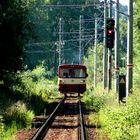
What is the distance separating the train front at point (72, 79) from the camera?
4319 centimetres

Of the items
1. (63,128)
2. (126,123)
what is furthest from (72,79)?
(126,123)

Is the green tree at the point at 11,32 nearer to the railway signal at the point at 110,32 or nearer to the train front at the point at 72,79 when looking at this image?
the railway signal at the point at 110,32

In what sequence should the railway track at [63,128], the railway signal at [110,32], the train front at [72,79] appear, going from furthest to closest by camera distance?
the train front at [72,79] → the railway signal at [110,32] → the railway track at [63,128]

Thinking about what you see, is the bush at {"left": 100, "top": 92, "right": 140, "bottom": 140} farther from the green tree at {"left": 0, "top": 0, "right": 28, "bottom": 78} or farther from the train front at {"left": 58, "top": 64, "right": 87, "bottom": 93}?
the train front at {"left": 58, "top": 64, "right": 87, "bottom": 93}

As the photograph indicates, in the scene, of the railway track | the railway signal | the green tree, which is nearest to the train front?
the railway signal

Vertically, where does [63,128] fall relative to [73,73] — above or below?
below

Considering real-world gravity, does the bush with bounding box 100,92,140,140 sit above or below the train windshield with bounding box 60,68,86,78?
below

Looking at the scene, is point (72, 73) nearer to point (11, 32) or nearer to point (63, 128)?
point (11, 32)

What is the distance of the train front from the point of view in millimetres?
43188

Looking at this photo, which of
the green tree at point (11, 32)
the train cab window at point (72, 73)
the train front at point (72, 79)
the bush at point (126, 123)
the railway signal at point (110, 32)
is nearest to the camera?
the bush at point (126, 123)

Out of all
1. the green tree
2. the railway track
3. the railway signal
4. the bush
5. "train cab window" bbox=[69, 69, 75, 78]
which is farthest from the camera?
"train cab window" bbox=[69, 69, 75, 78]

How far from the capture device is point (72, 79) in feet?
142

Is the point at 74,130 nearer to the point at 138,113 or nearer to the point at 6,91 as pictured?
the point at 138,113

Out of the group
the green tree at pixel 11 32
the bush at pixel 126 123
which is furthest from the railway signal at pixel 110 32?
the bush at pixel 126 123
